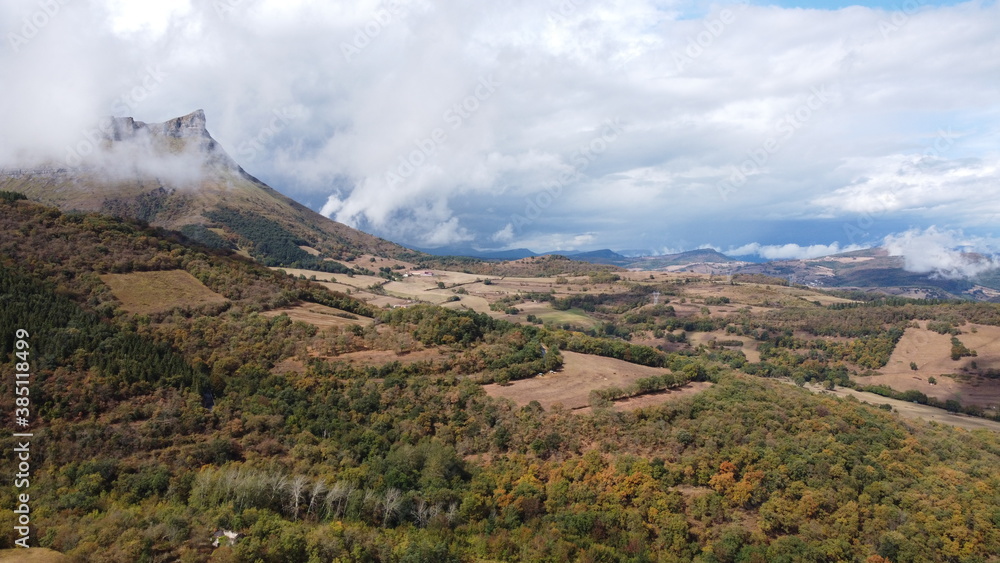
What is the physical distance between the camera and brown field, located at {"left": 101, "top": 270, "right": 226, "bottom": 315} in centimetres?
6169

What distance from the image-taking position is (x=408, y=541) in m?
32.3

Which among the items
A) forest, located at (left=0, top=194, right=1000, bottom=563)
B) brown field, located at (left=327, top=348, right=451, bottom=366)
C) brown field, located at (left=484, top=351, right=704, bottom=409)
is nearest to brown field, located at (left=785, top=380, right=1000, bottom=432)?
forest, located at (left=0, top=194, right=1000, bottom=563)

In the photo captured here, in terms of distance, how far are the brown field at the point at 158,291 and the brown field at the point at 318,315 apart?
8.51 m

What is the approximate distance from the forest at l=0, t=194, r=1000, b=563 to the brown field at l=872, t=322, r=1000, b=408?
129ft

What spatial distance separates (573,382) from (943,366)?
92.5 m

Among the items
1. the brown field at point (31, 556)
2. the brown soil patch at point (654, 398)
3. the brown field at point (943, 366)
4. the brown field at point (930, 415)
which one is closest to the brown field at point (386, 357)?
the brown soil patch at point (654, 398)

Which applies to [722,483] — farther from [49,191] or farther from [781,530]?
[49,191]

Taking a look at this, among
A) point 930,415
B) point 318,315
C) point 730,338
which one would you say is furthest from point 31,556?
point 730,338

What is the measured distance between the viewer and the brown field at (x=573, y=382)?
56.2 m

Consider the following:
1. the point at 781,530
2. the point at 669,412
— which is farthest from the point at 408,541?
the point at 669,412

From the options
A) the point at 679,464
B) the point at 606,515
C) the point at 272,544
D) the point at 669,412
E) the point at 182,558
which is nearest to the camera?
the point at 182,558

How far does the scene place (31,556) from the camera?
80.7 feet

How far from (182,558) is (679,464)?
37163 millimetres

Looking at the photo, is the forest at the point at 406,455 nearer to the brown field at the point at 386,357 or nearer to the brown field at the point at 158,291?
the brown field at the point at 386,357
